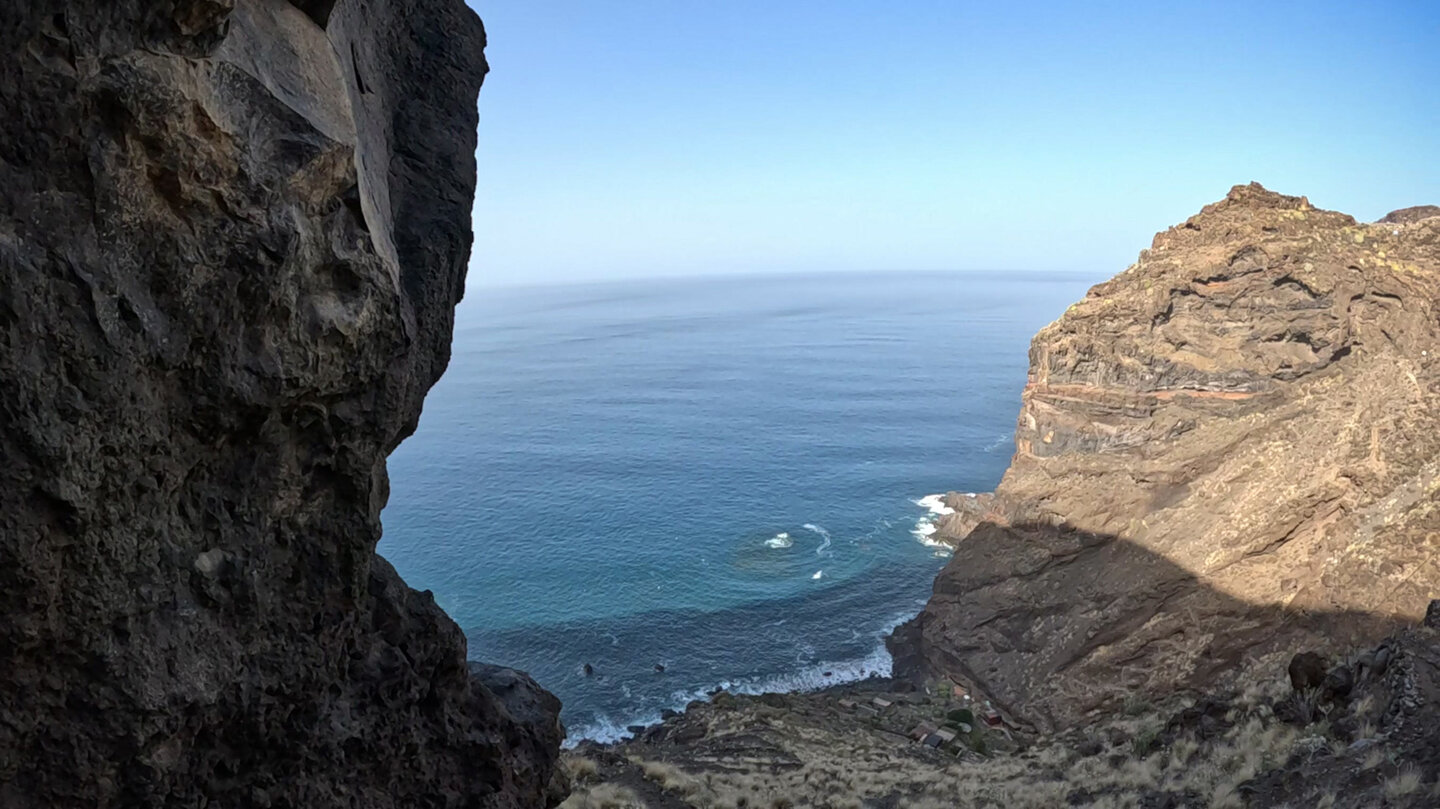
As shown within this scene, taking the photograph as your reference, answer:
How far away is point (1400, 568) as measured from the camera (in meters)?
27.1

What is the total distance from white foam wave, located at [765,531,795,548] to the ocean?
253 mm

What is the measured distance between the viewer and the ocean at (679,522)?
164 feet

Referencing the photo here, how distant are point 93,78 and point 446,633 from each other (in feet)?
27.1

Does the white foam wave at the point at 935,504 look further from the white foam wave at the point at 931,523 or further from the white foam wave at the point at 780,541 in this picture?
the white foam wave at the point at 780,541

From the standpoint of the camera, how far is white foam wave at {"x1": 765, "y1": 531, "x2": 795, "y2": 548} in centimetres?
6681

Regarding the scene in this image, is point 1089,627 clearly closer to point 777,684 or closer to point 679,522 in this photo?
point 777,684

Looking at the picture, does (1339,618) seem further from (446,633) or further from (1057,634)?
(446,633)

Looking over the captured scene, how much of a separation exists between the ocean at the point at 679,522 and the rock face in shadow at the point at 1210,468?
10.9 metres

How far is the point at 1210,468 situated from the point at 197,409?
44481 mm

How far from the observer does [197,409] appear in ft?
25.8

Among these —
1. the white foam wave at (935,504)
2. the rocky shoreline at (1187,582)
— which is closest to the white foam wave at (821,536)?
the white foam wave at (935,504)

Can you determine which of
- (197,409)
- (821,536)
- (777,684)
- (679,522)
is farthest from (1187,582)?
(679,522)

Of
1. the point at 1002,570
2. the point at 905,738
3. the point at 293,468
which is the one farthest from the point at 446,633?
the point at 1002,570

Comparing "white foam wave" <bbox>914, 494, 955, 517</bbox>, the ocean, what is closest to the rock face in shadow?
the ocean
